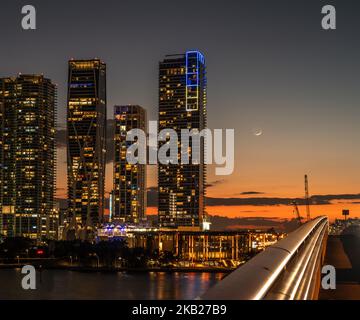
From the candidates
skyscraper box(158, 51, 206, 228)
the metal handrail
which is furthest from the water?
skyscraper box(158, 51, 206, 228)

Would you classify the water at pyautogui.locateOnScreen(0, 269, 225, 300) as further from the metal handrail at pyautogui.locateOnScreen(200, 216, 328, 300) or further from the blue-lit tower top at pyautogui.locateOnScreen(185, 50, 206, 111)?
the blue-lit tower top at pyautogui.locateOnScreen(185, 50, 206, 111)

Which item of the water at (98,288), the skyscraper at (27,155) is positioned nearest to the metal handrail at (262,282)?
the water at (98,288)

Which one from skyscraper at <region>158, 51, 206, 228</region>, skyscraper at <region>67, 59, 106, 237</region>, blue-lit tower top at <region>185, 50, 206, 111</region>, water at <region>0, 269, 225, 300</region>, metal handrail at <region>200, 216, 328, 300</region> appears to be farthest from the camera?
blue-lit tower top at <region>185, 50, 206, 111</region>

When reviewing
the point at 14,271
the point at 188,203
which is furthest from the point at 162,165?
the point at 14,271

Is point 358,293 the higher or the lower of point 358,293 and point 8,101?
the lower

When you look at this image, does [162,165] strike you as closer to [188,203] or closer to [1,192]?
[188,203]
